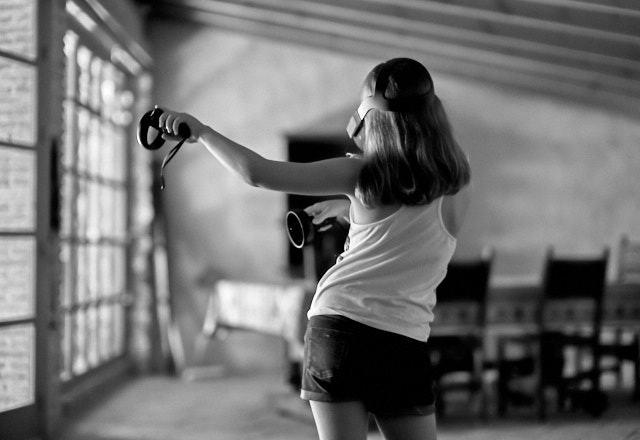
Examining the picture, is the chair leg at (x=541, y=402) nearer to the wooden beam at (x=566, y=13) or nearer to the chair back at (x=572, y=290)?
the chair back at (x=572, y=290)

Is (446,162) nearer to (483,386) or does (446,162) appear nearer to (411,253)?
(411,253)

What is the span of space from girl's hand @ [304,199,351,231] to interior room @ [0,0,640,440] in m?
1.56

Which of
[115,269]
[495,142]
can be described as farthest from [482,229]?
[115,269]

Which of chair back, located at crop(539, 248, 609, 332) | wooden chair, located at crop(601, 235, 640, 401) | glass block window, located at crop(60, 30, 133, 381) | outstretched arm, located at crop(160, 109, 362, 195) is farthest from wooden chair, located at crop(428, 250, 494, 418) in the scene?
outstretched arm, located at crop(160, 109, 362, 195)

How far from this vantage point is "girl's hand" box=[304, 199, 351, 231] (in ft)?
5.36

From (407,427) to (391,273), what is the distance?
29cm

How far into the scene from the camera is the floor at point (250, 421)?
3934mm

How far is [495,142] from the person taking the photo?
625 centimetres

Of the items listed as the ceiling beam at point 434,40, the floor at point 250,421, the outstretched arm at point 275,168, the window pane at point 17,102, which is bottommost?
the floor at point 250,421

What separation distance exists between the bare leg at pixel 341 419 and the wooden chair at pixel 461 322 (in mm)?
2784

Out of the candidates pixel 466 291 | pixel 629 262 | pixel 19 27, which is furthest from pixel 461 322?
pixel 19 27

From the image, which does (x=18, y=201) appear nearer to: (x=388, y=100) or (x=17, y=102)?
(x=17, y=102)

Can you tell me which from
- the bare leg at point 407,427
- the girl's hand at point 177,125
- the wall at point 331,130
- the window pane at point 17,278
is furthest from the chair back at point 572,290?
the girl's hand at point 177,125

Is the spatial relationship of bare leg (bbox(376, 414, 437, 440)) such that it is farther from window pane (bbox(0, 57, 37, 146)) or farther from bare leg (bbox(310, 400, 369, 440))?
window pane (bbox(0, 57, 37, 146))
